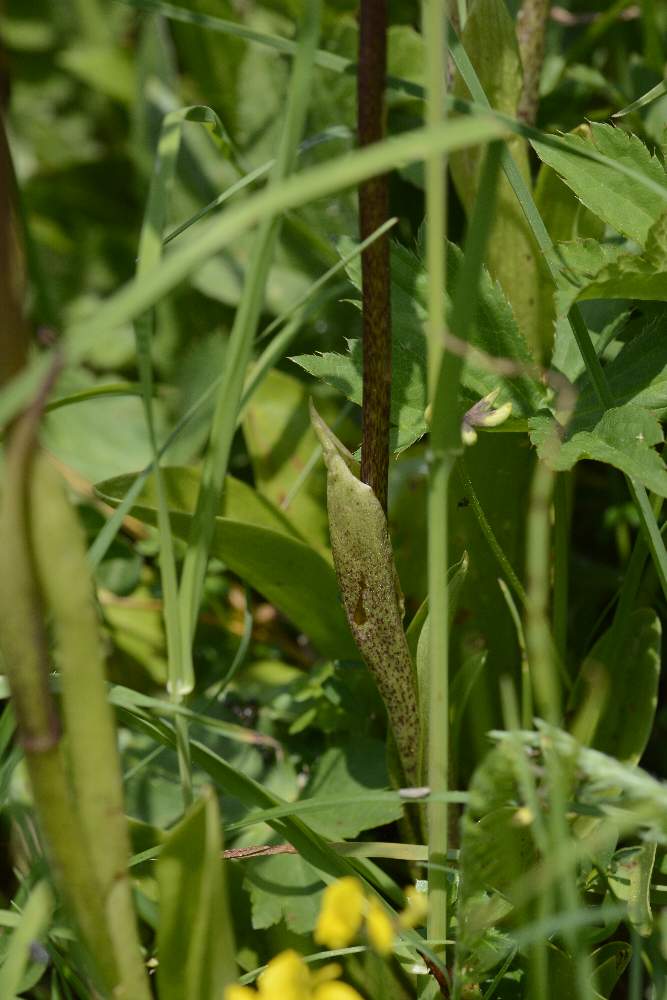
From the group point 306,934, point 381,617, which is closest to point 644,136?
point 381,617

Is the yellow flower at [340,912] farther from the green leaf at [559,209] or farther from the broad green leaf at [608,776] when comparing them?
the green leaf at [559,209]

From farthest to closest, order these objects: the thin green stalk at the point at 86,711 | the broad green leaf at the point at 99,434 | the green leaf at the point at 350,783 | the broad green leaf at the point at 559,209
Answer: the broad green leaf at the point at 99,434 → the broad green leaf at the point at 559,209 → the green leaf at the point at 350,783 → the thin green stalk at the point at 86,711

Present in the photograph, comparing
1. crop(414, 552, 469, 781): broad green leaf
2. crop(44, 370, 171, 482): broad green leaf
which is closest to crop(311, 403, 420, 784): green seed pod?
crop(414, 552, 469, 781): broad green leaf

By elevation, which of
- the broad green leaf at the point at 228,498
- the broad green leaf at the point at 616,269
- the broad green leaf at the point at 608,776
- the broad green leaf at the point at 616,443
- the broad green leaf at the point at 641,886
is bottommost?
the broad green leaf at the point at 641,886

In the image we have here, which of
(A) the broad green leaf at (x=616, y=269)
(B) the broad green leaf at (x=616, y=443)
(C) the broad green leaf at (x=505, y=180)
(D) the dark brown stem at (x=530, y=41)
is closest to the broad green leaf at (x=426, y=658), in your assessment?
(B) the broad green leaf at (x=616, y=443)

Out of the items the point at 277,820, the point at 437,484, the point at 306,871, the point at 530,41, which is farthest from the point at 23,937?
the point at 530,41

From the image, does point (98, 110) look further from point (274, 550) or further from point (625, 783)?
point (625, 783)
